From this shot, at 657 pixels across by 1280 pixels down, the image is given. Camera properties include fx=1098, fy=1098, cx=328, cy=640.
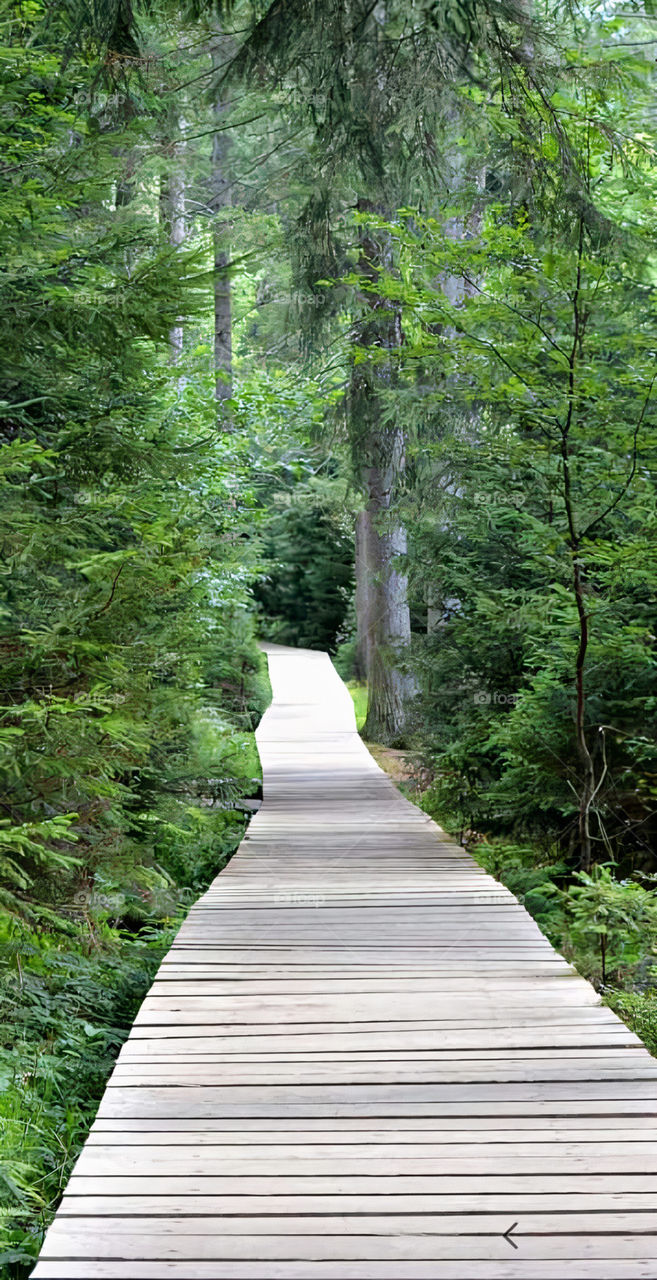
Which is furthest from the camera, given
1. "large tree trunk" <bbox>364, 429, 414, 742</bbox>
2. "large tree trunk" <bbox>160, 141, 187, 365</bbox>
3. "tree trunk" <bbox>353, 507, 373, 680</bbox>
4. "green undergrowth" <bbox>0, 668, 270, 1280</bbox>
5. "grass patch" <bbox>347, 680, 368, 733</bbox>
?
"tree trunk" <bbox>353, 507, 373, 680</bbox>

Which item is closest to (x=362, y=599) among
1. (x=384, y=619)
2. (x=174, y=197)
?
(x=384, y=619)

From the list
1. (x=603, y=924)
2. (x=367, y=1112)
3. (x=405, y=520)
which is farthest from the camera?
(x=405, y=520)

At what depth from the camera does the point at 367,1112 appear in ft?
10.5

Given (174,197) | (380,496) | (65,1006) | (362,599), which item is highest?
(174,197)

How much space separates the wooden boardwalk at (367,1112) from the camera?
2486 millimetres

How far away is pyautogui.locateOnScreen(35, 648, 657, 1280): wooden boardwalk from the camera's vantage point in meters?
2.49

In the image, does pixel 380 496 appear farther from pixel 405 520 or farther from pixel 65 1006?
pixel 65 1006

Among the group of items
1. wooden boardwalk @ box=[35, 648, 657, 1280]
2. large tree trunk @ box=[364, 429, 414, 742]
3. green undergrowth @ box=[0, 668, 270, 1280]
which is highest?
large tree trunk @ box=[364, 429, 414, 742]

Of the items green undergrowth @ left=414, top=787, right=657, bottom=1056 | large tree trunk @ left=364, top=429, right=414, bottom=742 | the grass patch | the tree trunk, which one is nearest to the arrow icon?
green undergrowth @ left=414, top=787, right=657, bottom=1056

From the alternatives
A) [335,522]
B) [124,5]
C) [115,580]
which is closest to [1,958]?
[115,580]

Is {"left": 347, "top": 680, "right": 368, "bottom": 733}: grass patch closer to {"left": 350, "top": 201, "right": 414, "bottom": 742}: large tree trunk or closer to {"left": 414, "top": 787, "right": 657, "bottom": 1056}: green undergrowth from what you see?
{"left": 350, "top": 201, "right": 414, "bottom": 742}: large tree trunk

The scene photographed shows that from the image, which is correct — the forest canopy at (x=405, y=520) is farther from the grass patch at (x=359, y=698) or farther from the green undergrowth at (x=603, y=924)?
the grass patch at (x=359, y=698)

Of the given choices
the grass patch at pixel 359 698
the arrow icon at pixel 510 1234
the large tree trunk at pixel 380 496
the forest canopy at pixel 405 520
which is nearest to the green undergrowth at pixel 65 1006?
the forest canopy at pixel 405 520

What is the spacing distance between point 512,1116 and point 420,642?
6235mm
